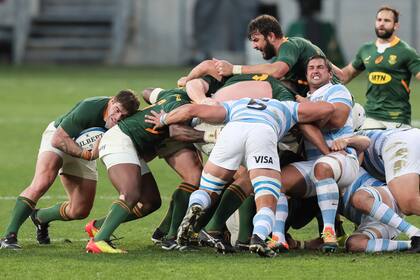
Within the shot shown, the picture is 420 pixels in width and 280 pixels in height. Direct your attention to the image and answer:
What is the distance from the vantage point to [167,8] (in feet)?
104


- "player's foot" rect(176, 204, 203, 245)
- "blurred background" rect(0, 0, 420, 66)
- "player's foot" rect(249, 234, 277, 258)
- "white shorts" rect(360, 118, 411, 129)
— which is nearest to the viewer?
"player's foot" rect(249, 234, 277, 258)

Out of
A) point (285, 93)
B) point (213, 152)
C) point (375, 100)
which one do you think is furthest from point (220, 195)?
point (375, 100)

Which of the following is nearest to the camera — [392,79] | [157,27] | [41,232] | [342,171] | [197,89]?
[342,171]

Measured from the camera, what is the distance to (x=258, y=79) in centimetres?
1055

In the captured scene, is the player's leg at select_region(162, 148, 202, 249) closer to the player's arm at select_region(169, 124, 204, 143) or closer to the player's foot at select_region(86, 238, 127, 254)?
the player's arm at select_region(169, 124, 204, 143)

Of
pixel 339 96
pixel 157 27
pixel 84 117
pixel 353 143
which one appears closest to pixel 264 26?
pixel 339 96

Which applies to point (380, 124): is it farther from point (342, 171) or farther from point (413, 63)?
point (342, 171)

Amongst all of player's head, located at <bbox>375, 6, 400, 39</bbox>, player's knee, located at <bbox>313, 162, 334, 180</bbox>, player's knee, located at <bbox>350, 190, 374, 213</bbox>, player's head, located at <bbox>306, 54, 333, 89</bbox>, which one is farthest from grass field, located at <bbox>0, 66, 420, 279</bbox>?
player's head, located at <bbox>375, 6, 400, 39</bbox>

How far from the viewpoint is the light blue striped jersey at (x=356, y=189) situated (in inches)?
399

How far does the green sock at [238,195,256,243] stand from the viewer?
9867 mm

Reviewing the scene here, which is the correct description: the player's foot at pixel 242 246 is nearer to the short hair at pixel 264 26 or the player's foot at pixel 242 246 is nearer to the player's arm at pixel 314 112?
the player's arm at pixel 314 112

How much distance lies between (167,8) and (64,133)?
21.8 m

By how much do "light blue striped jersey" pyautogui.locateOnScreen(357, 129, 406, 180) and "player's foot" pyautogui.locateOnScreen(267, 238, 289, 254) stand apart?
1.22m

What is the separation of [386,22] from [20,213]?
15.8 ft
